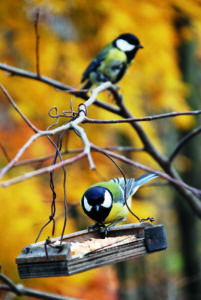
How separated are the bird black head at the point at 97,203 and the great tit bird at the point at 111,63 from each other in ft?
6.74

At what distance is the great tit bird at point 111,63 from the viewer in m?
3.80

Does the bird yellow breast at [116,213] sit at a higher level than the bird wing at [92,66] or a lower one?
lower

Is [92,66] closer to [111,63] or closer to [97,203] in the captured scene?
[111,63]

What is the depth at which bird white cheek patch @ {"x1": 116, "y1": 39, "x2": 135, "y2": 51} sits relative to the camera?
3.76 m

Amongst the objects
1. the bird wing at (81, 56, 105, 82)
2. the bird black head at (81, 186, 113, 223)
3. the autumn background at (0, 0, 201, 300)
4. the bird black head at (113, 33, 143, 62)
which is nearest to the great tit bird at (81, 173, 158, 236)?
the bird black head at (81, 186, 113, 223)

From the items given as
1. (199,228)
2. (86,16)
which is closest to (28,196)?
(86,16)

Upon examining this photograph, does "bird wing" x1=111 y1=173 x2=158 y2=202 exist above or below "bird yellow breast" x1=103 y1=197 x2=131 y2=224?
above

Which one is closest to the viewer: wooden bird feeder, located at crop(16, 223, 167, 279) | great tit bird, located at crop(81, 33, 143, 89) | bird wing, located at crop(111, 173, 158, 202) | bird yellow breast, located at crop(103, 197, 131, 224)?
wooden bird feeder, located at crop(16, 223, 167, 279)

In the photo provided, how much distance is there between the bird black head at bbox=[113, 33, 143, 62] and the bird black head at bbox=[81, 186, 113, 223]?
2098 mm

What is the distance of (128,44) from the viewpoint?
378cm

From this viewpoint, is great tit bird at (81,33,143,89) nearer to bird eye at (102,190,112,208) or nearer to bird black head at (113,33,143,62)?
bird black head at (113,33,143,62)

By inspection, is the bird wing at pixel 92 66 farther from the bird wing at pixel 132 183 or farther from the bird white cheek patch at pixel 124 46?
the bird wing at pixel 132 183

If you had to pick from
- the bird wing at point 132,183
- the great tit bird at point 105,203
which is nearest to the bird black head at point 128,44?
the bird wing at point 132,183

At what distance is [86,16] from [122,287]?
4.36m
